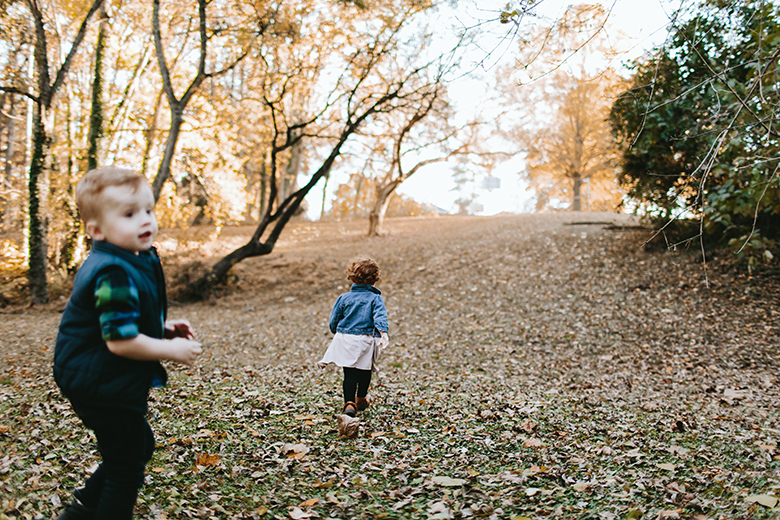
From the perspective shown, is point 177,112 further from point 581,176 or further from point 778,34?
point 581,176

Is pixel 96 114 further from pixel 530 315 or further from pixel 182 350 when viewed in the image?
pixel 182 350

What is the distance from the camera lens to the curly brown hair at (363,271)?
3.67 m

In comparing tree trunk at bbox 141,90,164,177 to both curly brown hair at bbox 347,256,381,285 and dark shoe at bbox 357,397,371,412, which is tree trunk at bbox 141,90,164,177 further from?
dark shoe at bbox 357,397,371,412

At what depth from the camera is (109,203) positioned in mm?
1651

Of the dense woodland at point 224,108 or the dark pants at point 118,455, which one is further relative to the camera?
the dense woodland at point 224,108

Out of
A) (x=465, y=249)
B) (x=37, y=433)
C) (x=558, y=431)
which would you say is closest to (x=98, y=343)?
(x=37, y=433)

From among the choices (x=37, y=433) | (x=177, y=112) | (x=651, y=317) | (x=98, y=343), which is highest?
(x=177, y=112)

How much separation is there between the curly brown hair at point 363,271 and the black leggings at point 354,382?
2.35 ft

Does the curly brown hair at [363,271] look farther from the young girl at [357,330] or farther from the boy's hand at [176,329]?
the boy's hand at [176,329]

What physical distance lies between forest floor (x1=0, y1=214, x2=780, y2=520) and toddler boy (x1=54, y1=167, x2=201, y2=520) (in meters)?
0.83

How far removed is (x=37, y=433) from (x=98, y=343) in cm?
220

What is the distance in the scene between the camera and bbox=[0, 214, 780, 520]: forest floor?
8.43 ft

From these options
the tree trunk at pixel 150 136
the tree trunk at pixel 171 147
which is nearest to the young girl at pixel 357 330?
the tree trunk at pixel 171 147

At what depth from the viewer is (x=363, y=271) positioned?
3662 mm
